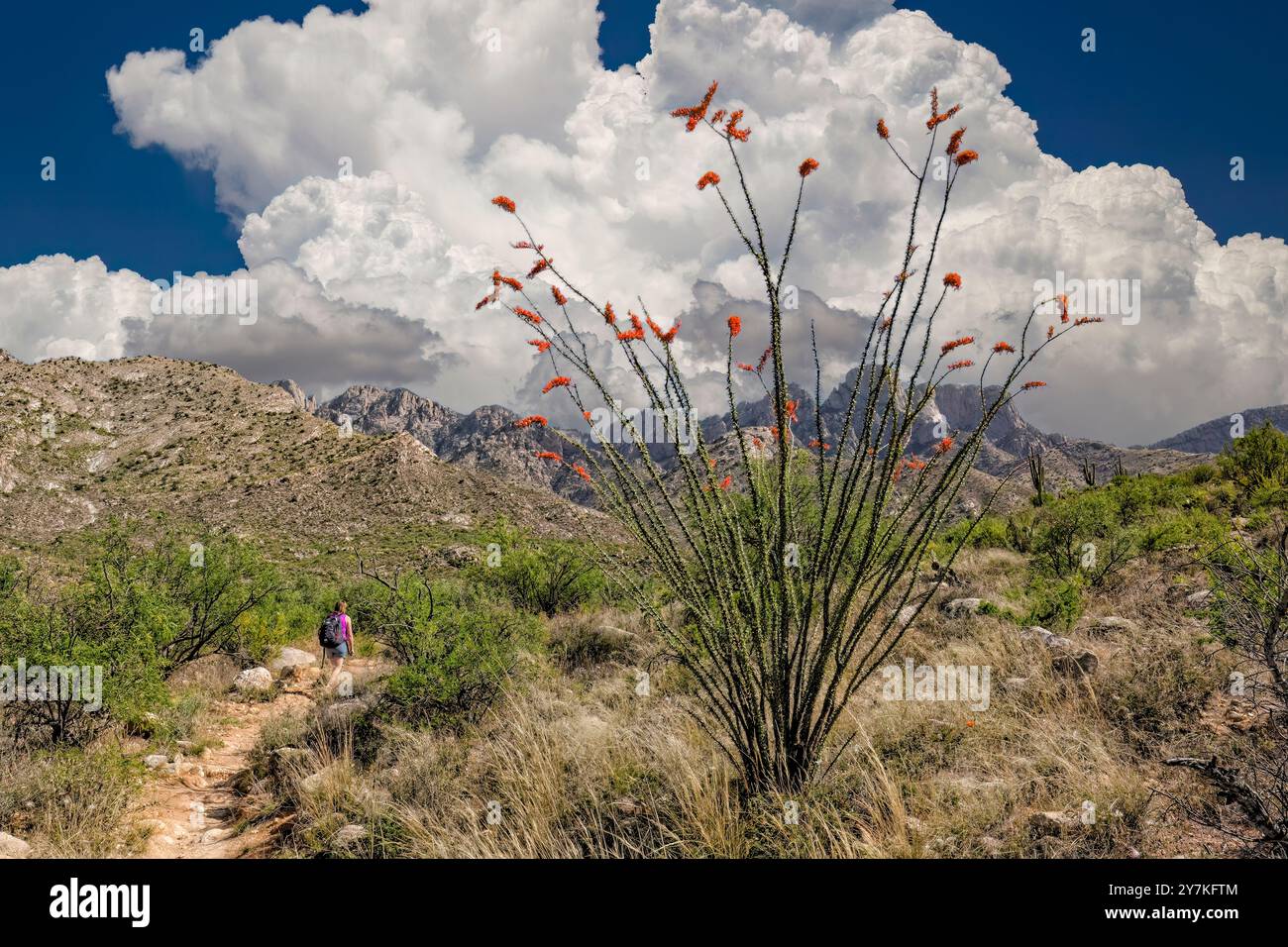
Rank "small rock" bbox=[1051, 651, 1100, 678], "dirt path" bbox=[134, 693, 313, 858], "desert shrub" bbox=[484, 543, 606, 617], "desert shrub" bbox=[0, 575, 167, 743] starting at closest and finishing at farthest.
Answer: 1. "dirt path" bbox=[134, 693, 313, 858]
2. "small rock" bbox=[1051, 651, 1100, 678]
3. "desert shrub" bbox=[0, 575, 167, 743]
4. "desert shrub" bbox=[484, 543, 606, 617]

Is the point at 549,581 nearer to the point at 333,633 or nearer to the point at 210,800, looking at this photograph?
the point at 333,633

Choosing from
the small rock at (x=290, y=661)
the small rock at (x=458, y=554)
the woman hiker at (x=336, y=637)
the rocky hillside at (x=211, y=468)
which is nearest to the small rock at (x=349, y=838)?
the woman hiker at (x=336, y=637)

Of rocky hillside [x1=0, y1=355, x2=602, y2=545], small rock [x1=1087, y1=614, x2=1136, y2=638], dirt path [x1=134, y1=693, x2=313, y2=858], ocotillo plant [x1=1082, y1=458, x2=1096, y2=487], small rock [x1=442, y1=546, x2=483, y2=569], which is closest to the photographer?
dirt path [x1=134, y1=693, x2=313, y2=858]

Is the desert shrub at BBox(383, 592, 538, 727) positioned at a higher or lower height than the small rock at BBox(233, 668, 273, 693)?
higher

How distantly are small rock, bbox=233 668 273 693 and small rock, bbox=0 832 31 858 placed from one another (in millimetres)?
6049

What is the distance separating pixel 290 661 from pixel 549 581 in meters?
5.26

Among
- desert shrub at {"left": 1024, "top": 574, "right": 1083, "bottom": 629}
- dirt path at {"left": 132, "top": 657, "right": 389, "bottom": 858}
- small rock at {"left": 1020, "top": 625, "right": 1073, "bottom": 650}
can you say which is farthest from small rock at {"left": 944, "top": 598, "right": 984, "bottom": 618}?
dirt path at {"left": 132, "top": 657, "right": 389, "bottom": 858}

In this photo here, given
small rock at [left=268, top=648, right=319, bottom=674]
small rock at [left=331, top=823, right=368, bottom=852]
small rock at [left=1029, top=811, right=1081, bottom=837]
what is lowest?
small rock at [left=268, top=648, right=319, bottom=674]

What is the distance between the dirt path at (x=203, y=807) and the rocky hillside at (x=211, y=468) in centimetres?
2908

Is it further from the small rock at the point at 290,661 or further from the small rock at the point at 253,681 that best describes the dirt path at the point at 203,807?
the small rock at the point at 290,661

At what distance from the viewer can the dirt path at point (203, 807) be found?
17.6 ft

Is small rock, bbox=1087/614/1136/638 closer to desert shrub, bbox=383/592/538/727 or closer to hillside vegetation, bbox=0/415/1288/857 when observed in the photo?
hillside vegetation, bbox=0/415/1288/857

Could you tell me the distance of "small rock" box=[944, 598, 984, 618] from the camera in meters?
8.54
